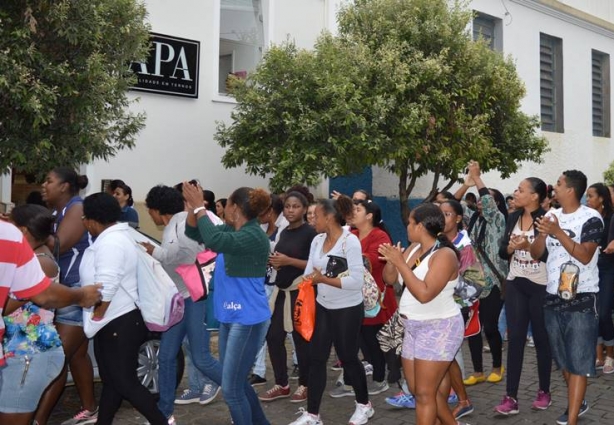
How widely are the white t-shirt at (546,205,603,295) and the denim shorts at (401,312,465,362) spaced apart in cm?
135

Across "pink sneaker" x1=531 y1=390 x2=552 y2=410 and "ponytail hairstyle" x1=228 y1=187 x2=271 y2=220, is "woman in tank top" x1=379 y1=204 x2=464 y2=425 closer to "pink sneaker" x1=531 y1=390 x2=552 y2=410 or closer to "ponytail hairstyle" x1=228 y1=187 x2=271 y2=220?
"ponytail hairstyle" x1=228 y1=187 x2=271 y2=220

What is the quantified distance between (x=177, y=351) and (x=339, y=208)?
1791mm

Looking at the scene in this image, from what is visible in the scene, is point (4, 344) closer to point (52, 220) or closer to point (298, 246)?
point (52, 220)

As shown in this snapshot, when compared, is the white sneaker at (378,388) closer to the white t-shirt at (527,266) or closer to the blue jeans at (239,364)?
the white t-shirt at (527,266)

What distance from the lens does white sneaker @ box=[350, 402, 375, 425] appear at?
5.80 meters

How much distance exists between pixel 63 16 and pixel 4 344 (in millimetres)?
5106

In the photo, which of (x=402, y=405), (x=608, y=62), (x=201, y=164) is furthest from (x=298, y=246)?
(x=608, y=62)

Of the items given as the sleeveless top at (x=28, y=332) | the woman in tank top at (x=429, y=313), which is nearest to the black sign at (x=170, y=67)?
the woman in tank top at (x=429, y=313)

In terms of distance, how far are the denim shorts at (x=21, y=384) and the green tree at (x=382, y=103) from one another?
7.53m

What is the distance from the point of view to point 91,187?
1167 cm

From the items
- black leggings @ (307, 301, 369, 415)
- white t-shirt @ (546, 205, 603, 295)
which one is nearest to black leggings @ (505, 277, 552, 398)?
white t-shirt @ (546, 205, 603, 295)

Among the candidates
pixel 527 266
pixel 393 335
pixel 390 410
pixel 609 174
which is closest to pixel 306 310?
pixel 393 335

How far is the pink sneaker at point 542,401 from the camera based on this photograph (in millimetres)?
6246

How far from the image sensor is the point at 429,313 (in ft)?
15.1
